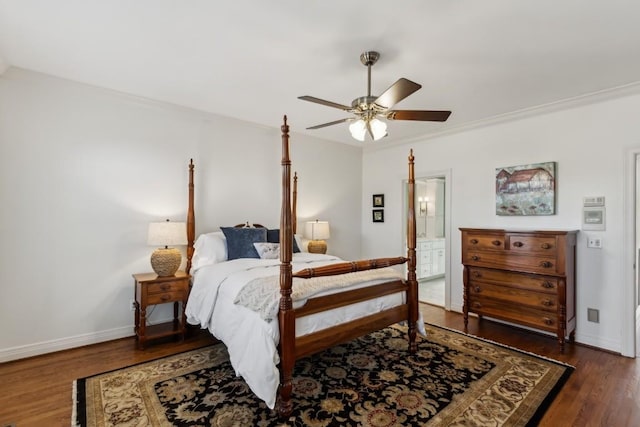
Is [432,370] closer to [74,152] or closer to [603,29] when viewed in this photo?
[603,29]

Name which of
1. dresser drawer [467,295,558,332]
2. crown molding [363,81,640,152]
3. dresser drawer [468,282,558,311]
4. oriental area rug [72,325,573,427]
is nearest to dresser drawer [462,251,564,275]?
dresser drawer [468,282,558,311]

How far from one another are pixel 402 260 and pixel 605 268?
2.12 metres

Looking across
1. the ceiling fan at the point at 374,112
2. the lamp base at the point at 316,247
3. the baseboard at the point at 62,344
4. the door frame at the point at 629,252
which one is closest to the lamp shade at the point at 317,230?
the lamp base at the point at 316,247

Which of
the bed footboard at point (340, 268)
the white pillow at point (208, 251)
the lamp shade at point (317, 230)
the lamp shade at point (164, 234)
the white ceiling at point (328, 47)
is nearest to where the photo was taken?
the white ceiling at point (328, 47)

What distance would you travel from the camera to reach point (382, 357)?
294cm

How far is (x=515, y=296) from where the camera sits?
11.3ft

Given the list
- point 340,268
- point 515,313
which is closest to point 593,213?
point 515,313

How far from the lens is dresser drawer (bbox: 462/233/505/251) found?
354cm

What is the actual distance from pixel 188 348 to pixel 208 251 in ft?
3.29

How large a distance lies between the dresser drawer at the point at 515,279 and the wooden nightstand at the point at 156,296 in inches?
129

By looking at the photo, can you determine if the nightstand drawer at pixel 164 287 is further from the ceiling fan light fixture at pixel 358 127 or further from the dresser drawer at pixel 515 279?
the dresser drawer at pixel 515 279

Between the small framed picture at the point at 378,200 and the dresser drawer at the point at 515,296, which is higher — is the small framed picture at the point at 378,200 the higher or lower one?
the higher one

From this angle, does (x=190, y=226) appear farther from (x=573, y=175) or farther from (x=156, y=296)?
(x=573, y=175)

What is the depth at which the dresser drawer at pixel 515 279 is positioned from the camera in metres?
3.23
